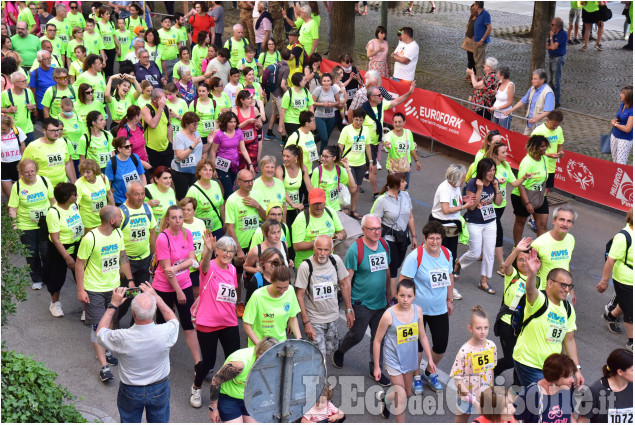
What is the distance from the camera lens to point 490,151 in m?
11.2

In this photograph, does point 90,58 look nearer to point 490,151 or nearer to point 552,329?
point 490,151

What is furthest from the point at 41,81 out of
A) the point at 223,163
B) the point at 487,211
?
the point at 487,211

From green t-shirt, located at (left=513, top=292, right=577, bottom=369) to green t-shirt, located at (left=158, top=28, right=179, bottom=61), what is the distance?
38.5 ft

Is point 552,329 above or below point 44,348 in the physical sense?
above

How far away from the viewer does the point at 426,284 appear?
8.48 m

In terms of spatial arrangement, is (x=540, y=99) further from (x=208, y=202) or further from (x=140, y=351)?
(x=140, y=351)

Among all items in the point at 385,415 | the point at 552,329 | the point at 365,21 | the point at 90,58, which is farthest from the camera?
the point at 365,21

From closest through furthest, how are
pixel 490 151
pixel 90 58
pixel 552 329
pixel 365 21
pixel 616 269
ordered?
pixel 552 329, pixel 616 269, pixel 490 151, pixel 90 58, pixel 365 21

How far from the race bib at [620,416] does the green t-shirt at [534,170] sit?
189 inches

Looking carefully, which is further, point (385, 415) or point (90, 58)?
point (90, 58)

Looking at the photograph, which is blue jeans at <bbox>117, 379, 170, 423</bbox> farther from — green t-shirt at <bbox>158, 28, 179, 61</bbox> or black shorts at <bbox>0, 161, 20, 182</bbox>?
green t-shirt at <bbox>158, 28, 179, 61</bbox>

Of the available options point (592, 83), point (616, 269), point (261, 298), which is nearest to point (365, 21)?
point (592, 83)

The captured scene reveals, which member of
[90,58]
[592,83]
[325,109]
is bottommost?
[592,83]

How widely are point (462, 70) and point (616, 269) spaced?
12.2 metres
